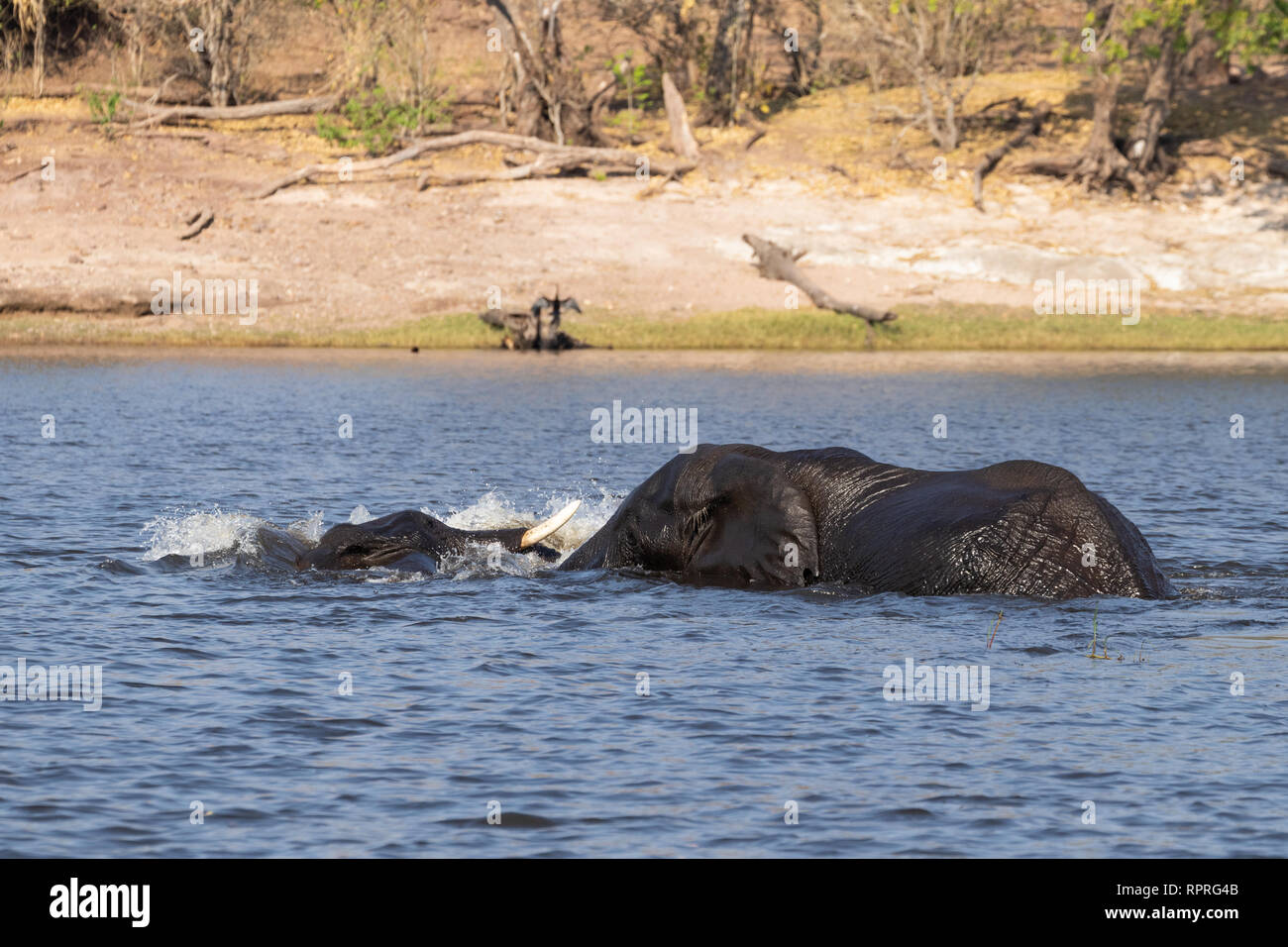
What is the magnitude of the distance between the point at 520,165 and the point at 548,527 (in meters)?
30.5

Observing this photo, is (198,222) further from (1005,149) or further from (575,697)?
(575,697)

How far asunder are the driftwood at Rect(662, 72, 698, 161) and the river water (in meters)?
25.7

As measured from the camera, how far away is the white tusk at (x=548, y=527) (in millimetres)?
12203

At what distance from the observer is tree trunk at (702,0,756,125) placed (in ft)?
151

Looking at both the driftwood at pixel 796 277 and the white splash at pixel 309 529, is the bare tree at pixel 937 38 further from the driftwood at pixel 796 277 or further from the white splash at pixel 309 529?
the white splash at pixel 309 529

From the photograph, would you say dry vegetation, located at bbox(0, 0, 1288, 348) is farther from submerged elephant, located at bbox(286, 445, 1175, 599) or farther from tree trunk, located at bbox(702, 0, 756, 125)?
submerged elephant, located at bbox(286, 445, 1175, 599)

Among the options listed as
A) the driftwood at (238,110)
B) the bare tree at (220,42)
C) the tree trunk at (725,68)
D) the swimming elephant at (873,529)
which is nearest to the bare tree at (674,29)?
the tree trunk at (725,68)

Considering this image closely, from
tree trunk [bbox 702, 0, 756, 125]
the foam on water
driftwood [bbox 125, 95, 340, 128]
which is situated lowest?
the foam on water

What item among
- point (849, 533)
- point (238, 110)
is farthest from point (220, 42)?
point (849, 533)

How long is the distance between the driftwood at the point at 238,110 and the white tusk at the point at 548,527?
33022 mm

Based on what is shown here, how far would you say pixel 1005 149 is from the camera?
1679 inches

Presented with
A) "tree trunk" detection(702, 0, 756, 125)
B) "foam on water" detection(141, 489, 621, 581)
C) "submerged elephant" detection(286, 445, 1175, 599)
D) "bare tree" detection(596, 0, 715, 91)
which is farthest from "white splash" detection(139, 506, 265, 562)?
"bare tree" detection(596, 0, 715, 91)
